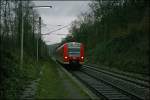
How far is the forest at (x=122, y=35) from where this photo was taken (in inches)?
537

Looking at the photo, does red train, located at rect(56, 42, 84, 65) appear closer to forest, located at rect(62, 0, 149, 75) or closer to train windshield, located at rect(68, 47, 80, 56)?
train windshield, located at rect(68, 47, 80, 56)

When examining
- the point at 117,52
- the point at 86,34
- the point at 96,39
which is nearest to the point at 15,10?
the point at 117,52

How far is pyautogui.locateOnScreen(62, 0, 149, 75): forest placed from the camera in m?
13.6

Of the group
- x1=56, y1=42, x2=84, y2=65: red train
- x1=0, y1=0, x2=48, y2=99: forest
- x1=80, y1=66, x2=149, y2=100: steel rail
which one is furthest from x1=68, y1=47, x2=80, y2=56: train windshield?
x1=80, y1=66, x2=149, y2=100: steel rail

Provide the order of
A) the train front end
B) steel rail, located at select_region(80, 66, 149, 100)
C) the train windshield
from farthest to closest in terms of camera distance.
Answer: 1. the train windshield
2. the train front end
3. steel rail, located at select_region(80, 66, 149, 100)

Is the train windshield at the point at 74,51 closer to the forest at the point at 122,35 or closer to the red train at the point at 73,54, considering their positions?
the red train at the point at 73,54

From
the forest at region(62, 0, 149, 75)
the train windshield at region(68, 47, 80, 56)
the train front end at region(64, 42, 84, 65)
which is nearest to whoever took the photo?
the forest at region(62, 0, 149, 75)

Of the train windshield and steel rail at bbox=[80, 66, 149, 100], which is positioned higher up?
the train windshield

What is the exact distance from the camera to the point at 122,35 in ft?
152

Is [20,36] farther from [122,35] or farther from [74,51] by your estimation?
[122,35]

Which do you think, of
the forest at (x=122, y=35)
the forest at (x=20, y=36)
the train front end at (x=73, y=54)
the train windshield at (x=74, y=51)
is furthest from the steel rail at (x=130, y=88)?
the train windshield at (x=74, y=51)

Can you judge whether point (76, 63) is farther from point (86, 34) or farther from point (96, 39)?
point (86, 34)

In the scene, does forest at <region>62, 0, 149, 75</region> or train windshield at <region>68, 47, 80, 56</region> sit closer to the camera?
forest at <region>62, 0, 149, 75</region>

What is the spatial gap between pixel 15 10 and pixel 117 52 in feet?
52.7
